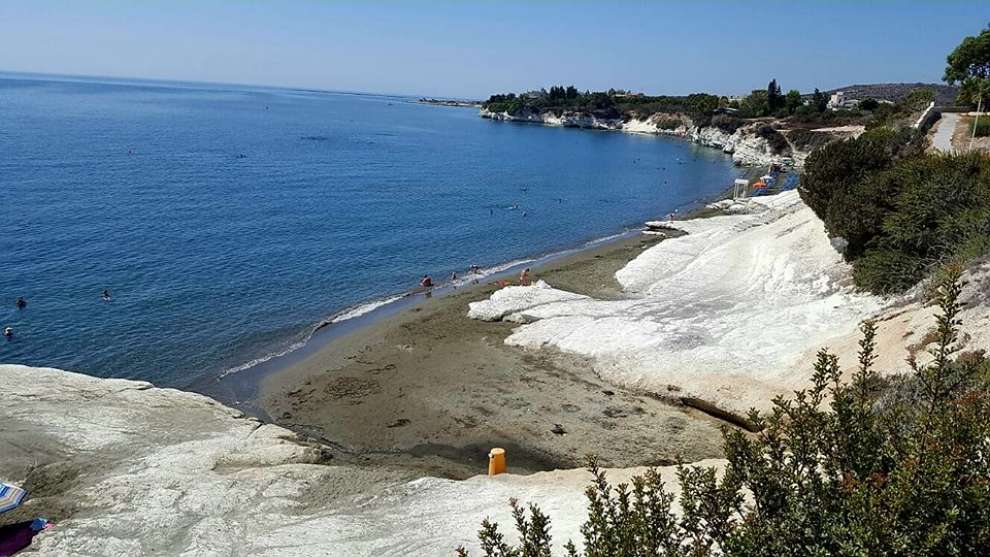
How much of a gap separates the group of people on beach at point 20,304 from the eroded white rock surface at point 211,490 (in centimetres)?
1115

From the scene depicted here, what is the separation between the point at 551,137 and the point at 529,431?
157 metres

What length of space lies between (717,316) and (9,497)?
90.9 feet

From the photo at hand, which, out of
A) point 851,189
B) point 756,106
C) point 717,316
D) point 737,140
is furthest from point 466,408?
point 756,106

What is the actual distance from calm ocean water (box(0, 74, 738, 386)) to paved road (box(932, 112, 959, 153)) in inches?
1072

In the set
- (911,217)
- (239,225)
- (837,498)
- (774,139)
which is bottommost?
(239,225)

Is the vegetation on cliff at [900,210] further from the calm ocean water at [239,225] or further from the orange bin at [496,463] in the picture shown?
the calm ocean water at [239,225]

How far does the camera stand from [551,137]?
569ft

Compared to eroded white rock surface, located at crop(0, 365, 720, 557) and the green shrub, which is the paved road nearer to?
eroded white rock surface, located at crop(0, 365, 720, 557)

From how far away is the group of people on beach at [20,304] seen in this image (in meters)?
32.3

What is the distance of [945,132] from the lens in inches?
2157

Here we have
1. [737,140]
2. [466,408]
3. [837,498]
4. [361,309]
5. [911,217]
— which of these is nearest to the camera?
[837,498]

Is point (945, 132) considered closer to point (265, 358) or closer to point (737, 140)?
point (265, 358)

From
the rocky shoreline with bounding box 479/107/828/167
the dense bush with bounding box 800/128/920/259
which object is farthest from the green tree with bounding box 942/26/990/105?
the dense bush with bounding box 800/128/920/259

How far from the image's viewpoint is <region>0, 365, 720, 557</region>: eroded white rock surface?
1525 centimetres
